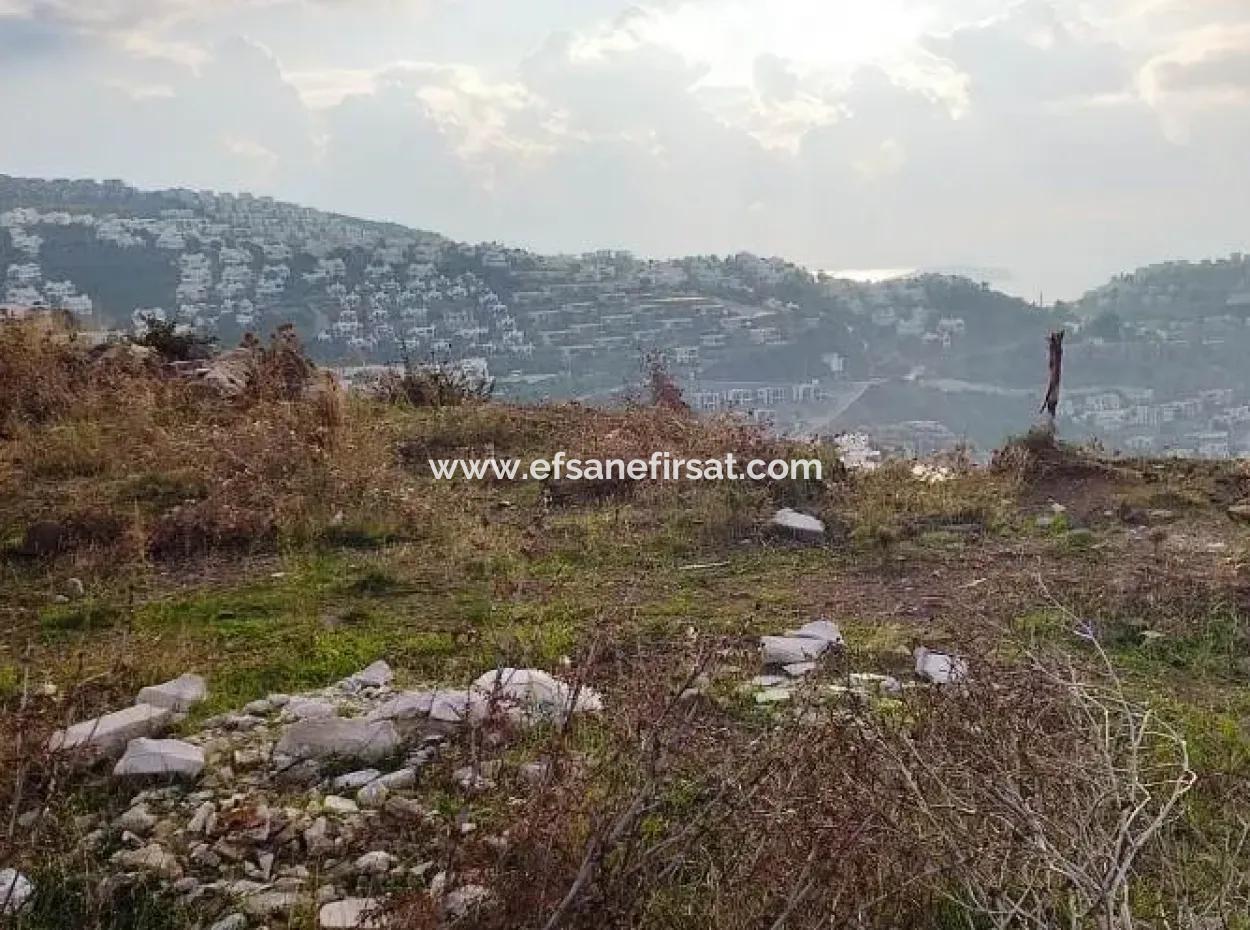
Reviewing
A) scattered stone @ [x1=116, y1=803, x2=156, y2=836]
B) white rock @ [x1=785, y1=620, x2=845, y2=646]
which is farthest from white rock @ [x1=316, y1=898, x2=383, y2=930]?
white rock @ [x1=785, y1=620, x2=845, y2=646]

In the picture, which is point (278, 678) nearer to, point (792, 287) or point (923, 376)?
point (923, 376)

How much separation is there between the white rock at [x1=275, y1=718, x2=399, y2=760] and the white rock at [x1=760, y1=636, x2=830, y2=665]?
1.50m

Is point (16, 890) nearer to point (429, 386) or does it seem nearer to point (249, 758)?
point (249, 758)

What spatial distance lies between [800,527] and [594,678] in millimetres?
2410

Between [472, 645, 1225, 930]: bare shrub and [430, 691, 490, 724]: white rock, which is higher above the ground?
[472, 645, 1225, 930]: bare shrub

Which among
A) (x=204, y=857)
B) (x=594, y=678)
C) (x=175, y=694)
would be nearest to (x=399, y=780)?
(x=204, y=857)

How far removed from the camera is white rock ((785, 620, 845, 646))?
13.8 feet

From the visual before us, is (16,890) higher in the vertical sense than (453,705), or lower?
lower

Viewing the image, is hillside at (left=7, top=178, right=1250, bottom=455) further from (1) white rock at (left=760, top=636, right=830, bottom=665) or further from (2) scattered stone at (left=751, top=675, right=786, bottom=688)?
(2) scattered stone at (left=751, top=675, right=786, bottom=688)

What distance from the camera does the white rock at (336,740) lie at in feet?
10.3

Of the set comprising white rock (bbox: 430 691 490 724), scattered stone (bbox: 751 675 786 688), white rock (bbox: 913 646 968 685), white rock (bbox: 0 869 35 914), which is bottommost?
white rock (bbox: 0 869 35 914)

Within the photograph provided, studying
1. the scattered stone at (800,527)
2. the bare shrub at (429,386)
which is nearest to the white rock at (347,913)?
the scattered stone at (800,527)

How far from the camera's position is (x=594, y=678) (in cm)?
369

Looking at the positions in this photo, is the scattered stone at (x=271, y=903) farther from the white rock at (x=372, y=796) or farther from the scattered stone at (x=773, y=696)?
the scattered stone at (x=773, y=696)
